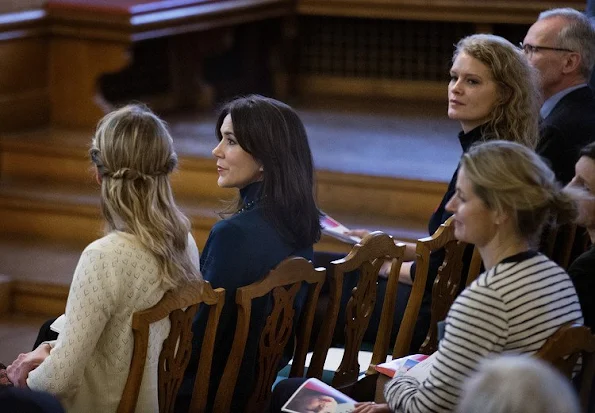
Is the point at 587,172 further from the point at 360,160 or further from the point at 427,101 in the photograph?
the point at 427,101

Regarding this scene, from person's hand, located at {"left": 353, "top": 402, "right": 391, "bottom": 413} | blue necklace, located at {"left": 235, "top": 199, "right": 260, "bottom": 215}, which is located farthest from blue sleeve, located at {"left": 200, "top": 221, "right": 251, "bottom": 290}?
person's hand, located at {"left": 353, "top": 402, "right": 391, "bottom": 413}

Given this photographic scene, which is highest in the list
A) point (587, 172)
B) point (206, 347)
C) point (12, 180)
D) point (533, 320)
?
point (587, 172)

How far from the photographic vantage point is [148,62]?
666cm

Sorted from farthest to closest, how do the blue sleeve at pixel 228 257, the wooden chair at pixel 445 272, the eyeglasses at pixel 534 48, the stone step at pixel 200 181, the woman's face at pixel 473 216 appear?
the stone step at pixel 200 181 < the eyeglasses at pixel 534 48 < the wooden chair at pixel 445 272 < the blue sleeve at pixel 228 257 < the woman's face at pixel 473 216

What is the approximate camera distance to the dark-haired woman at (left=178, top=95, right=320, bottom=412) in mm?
2838

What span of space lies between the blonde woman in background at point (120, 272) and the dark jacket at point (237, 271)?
21 cm

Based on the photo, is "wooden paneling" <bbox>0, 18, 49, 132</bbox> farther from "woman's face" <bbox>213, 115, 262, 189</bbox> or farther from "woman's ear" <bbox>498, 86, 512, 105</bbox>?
"woman's ear" <bbox>498, 86, 512, 105</bbox>

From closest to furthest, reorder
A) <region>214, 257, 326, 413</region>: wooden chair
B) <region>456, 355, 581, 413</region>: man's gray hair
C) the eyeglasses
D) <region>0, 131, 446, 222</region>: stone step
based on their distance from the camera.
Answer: <region>456, 355, 581, 413</region>: man's gray hair, <region>214, 257, 326, 413</region>: wooden chair, the eyeglasses, <region>0, 131, 446, 222</region>: stone step

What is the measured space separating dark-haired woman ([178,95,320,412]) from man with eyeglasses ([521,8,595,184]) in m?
0.92

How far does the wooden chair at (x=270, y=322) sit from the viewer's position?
2.55m

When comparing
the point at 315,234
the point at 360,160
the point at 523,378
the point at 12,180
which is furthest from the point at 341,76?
the point at 523,378

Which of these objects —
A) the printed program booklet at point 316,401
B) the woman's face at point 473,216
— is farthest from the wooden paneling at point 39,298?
the woman's face at point 473,216

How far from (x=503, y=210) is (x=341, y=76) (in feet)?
17.4

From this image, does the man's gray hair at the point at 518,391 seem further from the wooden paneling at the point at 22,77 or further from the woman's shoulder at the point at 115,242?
the wooden paneling at the point at 22,77
